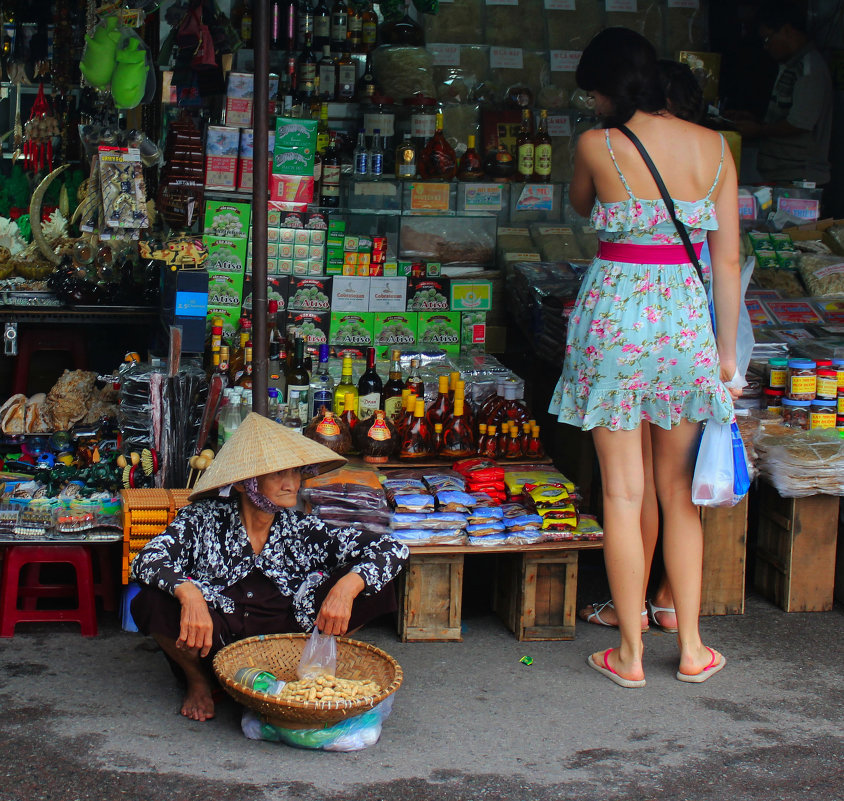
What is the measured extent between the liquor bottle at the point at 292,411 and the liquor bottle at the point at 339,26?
7.62ft

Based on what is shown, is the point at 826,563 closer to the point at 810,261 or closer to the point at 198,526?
the point at 810,261

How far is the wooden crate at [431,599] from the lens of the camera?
3883 mm

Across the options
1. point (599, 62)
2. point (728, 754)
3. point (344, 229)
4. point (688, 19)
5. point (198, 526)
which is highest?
point (688, 19)

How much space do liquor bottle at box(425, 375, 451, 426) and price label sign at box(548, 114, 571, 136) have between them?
229 centimetres

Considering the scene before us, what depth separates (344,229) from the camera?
5.04m

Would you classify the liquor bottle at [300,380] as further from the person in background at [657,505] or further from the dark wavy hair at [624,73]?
the dark wavy hair at [624,73]

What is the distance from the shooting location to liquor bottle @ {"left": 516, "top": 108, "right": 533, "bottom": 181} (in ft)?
19.7

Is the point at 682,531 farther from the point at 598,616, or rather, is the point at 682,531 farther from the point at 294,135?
the point at 294,135

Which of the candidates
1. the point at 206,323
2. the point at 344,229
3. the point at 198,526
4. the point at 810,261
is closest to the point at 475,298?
the point at 344,229

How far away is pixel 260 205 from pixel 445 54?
289 centimetres

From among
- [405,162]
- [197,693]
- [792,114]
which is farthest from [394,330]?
[792,114]

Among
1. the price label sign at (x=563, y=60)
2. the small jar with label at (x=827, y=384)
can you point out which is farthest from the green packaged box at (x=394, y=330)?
the price label sign at (x=563, y=60)

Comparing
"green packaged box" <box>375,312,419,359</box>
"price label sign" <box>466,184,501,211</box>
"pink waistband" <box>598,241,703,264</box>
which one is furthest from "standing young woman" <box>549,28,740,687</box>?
"price label sign" <box>466,184,501,211</box>

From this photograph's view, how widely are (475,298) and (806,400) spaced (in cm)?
151
